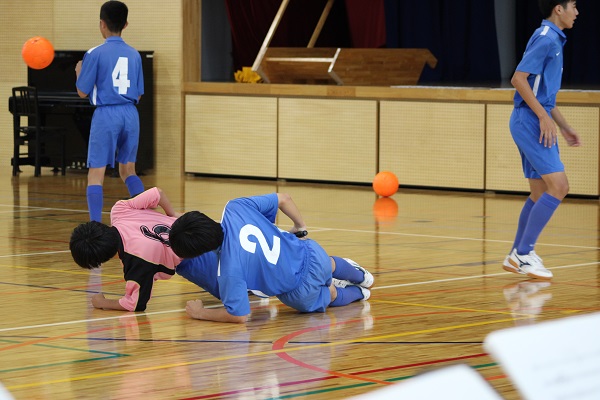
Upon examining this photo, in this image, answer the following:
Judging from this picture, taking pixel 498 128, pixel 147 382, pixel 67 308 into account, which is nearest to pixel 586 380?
pixel 147 382

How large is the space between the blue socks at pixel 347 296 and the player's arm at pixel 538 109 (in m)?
1.40

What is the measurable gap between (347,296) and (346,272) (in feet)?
0.47

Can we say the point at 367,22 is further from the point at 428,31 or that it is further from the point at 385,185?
the point at 385,185

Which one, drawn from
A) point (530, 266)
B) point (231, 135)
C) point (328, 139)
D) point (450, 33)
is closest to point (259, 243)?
point (530, 266)

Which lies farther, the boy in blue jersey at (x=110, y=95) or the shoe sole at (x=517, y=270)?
the boy in blue jersey at (x=110, y=95)

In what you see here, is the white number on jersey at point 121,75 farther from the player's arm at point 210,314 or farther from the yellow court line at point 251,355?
the yellow court line at point 251,355

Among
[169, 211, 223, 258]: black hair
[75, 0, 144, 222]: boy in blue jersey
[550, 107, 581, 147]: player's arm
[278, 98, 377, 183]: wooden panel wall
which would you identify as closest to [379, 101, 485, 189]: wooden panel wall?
[278, 98, 377, 183]: wooden panel wall

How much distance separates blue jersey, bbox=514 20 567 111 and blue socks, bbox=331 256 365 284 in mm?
1533

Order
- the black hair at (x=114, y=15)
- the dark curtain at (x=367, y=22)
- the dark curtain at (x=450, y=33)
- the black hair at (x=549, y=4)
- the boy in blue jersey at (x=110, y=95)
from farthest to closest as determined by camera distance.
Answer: the dark curtain at (x=450, y=33), the dark curtain at (x=367, y=22), the boy in blue jersey at (x=110, y=95), the black hair at (x=114, y=15), the black hair at (x=549, y=4)

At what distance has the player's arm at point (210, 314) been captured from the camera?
5.05 m

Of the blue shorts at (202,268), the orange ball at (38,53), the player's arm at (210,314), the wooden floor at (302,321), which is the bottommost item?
the wooden floor at (302,321)

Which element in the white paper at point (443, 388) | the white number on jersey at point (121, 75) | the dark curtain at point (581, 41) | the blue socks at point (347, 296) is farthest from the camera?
the dark curtain at point (581, 41)

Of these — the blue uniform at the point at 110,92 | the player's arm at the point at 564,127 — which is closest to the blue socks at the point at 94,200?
the blue uniform at the point at 110,92

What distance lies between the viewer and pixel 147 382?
13.3ft
